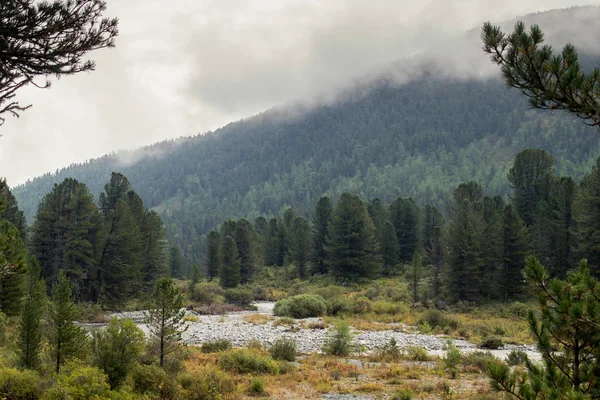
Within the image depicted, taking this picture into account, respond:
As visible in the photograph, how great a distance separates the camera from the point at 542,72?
18.7 ft

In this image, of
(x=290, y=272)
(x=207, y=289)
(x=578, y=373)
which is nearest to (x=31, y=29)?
(x=578, y=373)

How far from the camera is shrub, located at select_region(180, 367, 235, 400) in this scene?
1124cm

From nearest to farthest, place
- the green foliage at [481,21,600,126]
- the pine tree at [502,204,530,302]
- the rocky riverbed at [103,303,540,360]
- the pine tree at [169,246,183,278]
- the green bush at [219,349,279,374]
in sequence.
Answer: the green foliage at [481,21,600,126], the green bush at [219,349,279,374], the rocky riverbed at [103,303,540,360], the pine tree at [502,204,530,302], the pine tree at [169,246,183,278]

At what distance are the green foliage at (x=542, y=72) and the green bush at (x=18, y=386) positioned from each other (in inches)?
380

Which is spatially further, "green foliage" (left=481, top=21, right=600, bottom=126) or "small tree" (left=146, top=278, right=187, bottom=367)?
"small tree" (left=146, top=278, right=187, bottom=367)

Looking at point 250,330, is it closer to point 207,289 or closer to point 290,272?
point 207,289

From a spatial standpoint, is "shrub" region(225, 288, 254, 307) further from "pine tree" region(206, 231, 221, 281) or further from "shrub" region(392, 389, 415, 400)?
"shrub" region(392, 389, 415, 400)

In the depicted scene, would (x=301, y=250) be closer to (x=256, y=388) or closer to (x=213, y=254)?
(x=213, y=254)

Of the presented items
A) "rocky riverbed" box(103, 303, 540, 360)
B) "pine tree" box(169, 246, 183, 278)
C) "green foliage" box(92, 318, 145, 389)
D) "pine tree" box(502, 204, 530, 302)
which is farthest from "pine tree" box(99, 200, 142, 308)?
"pine tree" box(169, 246, 183, 278)

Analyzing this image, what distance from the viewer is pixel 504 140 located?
198625 millimetres

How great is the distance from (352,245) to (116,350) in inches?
1882

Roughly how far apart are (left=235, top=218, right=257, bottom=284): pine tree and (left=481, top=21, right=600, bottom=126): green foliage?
55.9 m

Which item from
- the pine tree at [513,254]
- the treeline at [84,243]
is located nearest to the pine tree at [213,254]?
the treeline at [84,243]

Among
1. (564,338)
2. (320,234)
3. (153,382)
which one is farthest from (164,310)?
(320,234)
